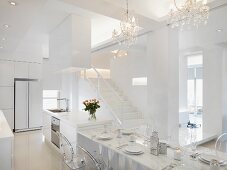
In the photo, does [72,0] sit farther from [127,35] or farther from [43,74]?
[43,74]

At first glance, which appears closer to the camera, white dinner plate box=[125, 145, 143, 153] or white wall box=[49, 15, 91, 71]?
white dinner plate box=[125, 145, 143, 153]

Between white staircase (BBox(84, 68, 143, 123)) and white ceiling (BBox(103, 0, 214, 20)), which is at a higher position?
white ceiling (BBox(103, 0, 214, 20))

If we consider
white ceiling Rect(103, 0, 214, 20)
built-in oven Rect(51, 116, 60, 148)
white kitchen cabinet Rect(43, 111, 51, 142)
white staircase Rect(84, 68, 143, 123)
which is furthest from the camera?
white staircase Rect(84, 68, 143, 123)

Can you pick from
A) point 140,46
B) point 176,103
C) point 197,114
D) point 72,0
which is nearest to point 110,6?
point 72,0

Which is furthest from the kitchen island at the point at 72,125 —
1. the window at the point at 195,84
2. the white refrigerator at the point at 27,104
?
the window at the point at 195,84

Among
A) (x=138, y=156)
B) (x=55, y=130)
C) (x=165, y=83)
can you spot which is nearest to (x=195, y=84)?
(x=165, y=83)

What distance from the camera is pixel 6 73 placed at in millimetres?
6414

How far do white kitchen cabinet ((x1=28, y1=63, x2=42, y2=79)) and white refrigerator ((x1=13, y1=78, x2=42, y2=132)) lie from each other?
0.16 m

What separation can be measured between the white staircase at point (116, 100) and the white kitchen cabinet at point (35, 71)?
206 cm

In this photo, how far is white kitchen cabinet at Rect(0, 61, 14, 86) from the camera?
6.34 meters

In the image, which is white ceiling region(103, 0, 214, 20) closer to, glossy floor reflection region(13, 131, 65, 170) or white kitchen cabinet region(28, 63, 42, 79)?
glossy floor reflection region(13, 131, 65, 170)

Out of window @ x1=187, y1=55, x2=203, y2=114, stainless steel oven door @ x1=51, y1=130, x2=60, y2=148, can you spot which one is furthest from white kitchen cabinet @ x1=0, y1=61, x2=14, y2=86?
window @ x1=187, y1=55, x2=203, y2=114

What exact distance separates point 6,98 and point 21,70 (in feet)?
3.68

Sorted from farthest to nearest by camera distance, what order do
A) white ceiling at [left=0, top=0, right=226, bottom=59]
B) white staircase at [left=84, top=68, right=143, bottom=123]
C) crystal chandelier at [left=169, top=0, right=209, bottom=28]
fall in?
white staircase at [left=84, top=68, right=143, bottom=123] < white ceiling at [left=0, top=0, right=226, bottom=59] < crystal chandelier at [left=169, top=0, right=209, bottom=28]
